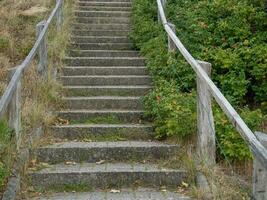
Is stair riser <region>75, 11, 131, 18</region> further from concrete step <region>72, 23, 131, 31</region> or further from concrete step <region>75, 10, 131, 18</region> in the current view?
concrete step <region>72, 23, 131, 31</region>

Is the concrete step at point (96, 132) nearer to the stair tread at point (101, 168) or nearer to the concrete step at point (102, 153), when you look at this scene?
the concrete step at point (102, 153)

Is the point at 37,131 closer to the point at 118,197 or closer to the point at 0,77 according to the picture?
the point at 118,197

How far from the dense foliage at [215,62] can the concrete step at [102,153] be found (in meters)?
0.28

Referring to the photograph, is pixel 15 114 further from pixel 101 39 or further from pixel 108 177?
pixel 101 39

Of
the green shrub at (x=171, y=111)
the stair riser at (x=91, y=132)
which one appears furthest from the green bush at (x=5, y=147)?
the green shrub at (x=171, y=111)

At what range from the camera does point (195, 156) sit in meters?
5.53

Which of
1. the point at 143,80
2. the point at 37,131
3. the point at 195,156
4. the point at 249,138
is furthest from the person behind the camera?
the point at 143,80

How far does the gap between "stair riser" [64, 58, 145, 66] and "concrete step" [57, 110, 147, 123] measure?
1.96 m

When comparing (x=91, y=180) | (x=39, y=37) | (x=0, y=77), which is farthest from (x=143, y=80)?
(x=91, y=180)

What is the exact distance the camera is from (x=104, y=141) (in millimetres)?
6199

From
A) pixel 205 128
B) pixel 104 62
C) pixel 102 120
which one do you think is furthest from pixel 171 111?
pixel 104 62

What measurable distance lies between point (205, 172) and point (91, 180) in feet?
4.00

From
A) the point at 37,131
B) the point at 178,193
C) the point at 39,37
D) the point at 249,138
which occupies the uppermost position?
the point at 39,37

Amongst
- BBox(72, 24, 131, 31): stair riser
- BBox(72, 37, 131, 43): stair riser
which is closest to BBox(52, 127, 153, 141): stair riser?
BBox(72, 37, 131, 43): stair riser
